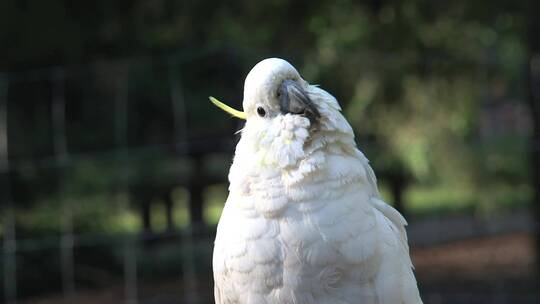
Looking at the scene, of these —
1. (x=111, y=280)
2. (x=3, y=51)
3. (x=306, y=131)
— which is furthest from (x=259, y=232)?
(x=111, y=280)

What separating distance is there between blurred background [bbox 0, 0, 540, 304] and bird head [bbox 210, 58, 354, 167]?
388 cm

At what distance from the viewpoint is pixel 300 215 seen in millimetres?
1979

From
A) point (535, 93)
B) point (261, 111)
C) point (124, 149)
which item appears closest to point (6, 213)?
point (124, 149)

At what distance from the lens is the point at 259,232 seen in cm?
199

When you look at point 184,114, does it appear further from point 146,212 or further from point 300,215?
point 300,215

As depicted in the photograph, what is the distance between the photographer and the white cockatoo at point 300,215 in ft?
6.47

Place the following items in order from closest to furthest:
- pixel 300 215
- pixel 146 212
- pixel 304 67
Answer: pixel 300 215 → pixel 304 67 → pixel 146 212

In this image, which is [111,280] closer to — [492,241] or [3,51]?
[3,51]

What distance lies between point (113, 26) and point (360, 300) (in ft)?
18.0

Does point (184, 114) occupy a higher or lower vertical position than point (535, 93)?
higher

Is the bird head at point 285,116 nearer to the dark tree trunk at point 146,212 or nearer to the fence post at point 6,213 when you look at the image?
the fence post at point 6,213

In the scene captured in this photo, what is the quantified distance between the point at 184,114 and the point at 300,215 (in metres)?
4.56

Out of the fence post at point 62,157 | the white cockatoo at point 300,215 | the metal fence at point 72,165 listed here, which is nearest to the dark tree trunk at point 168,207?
the metal fence at point 72,165

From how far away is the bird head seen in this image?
6.59 feet
